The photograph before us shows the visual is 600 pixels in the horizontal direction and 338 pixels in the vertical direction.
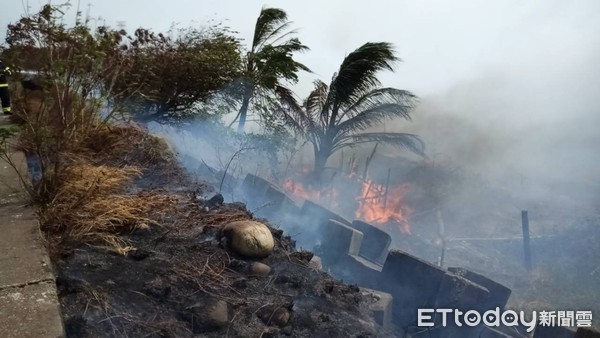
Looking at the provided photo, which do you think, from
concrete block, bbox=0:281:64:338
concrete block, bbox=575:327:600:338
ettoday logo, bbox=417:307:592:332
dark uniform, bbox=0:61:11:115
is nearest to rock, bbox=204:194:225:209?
concrete block, bbox=0:281:64:338

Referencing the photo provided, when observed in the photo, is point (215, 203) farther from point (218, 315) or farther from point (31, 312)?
point (31, 312)

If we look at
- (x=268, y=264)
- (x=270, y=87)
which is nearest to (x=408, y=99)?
(x=270, y=87)

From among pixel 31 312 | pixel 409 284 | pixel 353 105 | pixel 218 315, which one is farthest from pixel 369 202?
pixel 31 312

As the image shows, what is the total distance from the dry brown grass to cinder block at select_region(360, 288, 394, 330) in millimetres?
2849

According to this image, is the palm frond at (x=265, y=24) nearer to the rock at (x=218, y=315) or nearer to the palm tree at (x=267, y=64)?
the palm tree at (x=267, y=64)

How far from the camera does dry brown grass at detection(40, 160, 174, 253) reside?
3.89m

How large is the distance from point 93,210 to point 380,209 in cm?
1453

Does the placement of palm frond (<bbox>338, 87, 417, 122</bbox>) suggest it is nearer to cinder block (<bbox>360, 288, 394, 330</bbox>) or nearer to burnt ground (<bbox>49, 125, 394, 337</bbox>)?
cinder block (<bbox>360, 288, 394, 330</bbox>)

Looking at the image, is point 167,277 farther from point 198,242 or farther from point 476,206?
→ point 476,206

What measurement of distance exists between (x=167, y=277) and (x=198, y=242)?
0.74m

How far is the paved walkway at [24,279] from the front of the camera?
8.35ft

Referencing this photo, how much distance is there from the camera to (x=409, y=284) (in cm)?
648

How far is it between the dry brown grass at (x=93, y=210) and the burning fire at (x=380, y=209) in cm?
1294

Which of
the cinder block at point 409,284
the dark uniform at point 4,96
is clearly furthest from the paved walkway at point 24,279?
the dark uniform at point 4,96
